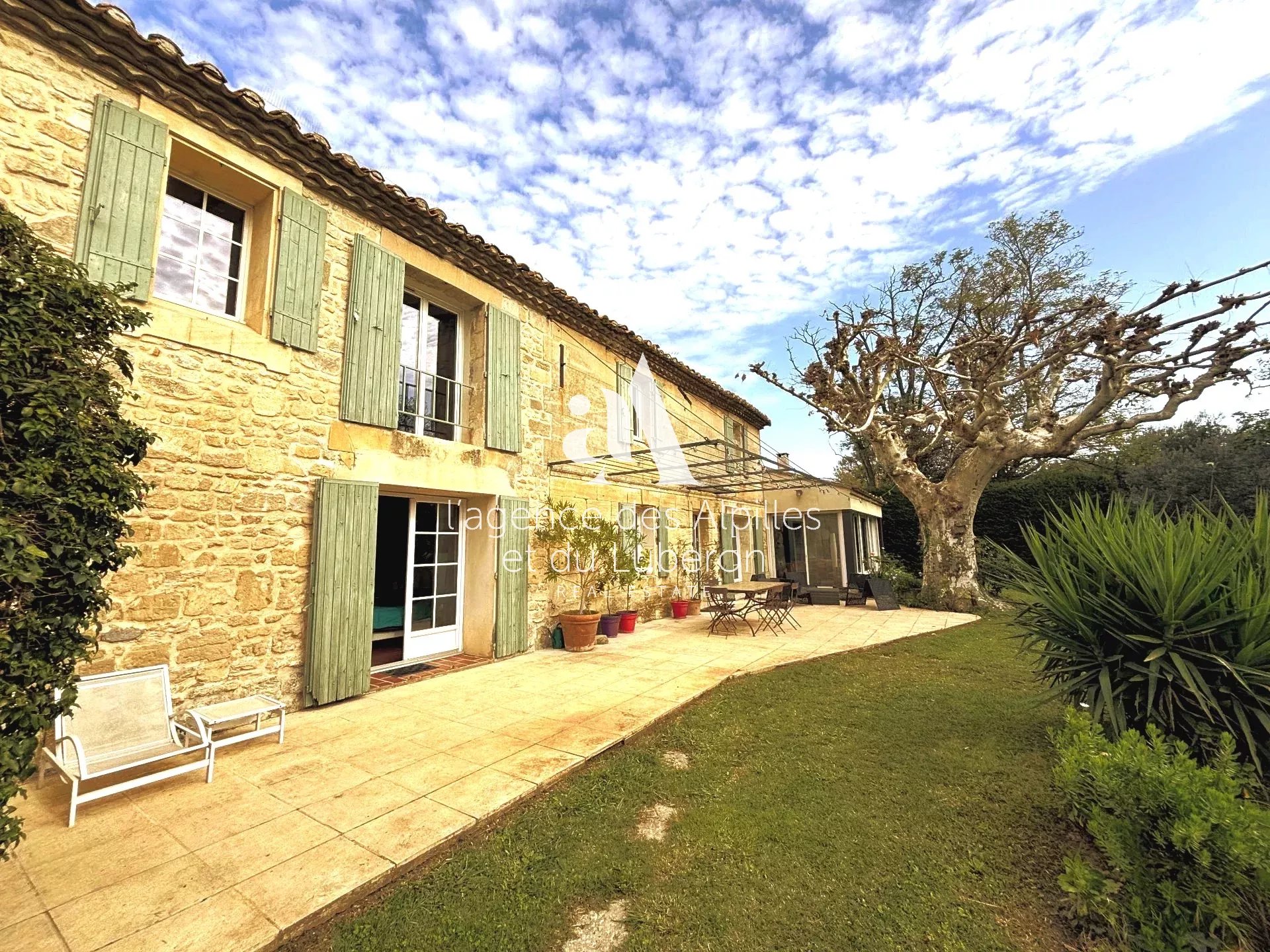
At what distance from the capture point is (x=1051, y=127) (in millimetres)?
6898

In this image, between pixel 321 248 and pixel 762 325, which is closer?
pixel 321 248

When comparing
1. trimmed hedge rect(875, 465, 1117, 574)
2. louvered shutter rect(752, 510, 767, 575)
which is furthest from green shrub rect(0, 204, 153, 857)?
trimmed hedge rect(875, 465, 1117, 574)

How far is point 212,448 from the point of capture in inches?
162

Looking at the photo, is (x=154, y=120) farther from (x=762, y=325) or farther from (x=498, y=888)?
(x=762, y=325)

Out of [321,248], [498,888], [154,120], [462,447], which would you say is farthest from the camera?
[462,447]

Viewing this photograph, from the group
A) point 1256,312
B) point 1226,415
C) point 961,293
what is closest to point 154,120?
point 1256,312

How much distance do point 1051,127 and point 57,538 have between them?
1064 cm

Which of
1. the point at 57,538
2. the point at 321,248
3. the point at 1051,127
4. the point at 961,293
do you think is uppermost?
the point at 961,293

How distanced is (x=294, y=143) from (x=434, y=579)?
486 cm

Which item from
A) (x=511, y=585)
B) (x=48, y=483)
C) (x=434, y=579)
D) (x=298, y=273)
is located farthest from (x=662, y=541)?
(x=48, y=483)

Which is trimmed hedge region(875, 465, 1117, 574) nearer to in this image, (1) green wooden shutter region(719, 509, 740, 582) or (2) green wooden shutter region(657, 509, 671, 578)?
(1) green wooden shutter region(719, 509, 740, 582)

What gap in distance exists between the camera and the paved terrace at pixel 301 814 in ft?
6.56

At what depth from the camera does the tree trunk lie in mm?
10859

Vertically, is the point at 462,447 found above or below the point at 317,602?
above
